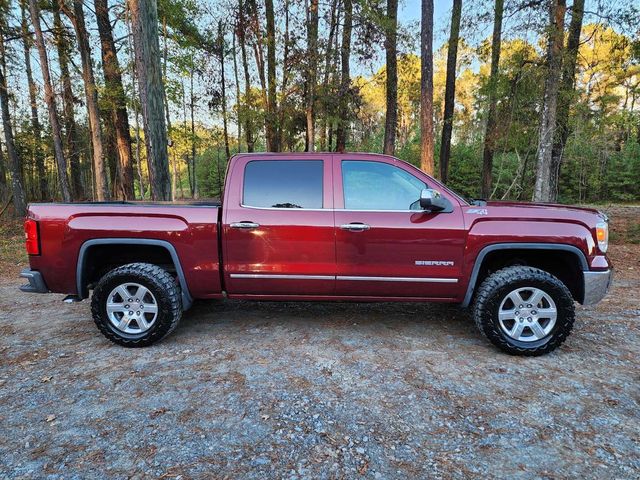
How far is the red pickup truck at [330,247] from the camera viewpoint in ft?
11.2

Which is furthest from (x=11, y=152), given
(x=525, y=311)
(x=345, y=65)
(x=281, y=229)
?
(x=525, y=311)

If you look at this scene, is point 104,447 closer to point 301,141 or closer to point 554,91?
point 554,91

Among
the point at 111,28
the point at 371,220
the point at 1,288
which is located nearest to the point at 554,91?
the point at 371,220

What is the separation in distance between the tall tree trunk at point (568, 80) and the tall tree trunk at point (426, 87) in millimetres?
3208

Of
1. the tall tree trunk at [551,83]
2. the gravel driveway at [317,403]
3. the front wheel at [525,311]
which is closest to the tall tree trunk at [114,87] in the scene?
the gravel driveway at [317,403]

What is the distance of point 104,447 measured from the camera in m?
2.23

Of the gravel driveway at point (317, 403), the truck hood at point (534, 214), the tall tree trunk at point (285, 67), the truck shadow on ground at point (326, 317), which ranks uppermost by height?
the tall tree trunk at point (285, 67)

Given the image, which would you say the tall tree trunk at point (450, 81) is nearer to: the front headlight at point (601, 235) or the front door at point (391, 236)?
the front headlight at point (601, 235)

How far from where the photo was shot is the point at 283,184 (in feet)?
12.1

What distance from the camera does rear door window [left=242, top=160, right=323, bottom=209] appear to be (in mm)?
3625

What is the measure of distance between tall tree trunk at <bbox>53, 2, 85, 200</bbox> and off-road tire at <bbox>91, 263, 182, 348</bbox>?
1573cm

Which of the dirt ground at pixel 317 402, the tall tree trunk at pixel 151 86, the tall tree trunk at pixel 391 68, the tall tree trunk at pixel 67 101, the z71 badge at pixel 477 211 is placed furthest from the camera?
the tall tree trunk at pixel 67 101

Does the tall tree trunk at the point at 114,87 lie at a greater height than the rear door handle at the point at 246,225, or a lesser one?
greater

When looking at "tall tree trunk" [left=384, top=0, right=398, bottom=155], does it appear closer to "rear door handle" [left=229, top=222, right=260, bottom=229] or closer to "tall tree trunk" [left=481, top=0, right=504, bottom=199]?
"tall tree trunk" [left=481, top=0, right=504, bottom=199]
